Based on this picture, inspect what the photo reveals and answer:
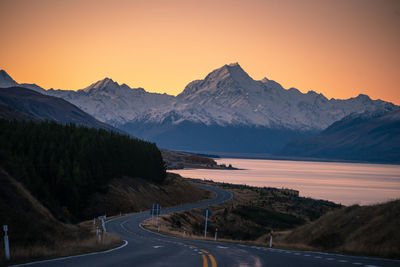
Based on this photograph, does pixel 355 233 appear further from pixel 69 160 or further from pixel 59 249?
pixel 69 160

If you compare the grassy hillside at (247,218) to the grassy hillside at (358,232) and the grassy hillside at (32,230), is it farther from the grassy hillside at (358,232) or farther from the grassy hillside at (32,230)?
the grassy hillside at (32,230)

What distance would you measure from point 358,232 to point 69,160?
6052 cm

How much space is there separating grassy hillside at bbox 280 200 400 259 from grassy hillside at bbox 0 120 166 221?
1485 inches

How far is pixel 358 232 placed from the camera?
29156mm

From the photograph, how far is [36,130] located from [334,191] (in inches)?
4368

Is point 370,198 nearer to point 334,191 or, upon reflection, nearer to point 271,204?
point 334,191

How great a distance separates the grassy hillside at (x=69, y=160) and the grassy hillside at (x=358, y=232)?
124 feet

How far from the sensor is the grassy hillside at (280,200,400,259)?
25.0m

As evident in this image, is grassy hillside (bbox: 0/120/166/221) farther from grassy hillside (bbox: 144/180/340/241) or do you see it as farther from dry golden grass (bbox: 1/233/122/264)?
dry golden grass (bbox: 1/233/122/264)

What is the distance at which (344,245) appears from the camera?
2789cm

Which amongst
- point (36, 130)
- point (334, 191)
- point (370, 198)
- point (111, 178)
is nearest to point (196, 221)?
point (111, 178)

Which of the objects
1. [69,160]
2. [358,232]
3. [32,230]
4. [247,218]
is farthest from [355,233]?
[69,160]

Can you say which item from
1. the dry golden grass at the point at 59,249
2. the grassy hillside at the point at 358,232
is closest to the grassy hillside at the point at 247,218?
the grassy hillside at the point at 358,232

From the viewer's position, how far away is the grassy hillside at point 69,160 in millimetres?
73812
